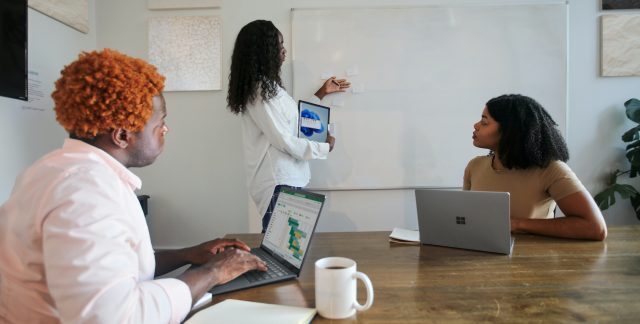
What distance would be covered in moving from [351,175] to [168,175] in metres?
1.41

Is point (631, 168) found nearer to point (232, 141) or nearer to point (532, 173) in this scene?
point (532, 173)

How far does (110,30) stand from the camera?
2.95 metres

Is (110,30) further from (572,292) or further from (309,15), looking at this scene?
(572,292)

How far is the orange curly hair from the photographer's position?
0.80 m

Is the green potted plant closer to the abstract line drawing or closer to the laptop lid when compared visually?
the abstract line drawing

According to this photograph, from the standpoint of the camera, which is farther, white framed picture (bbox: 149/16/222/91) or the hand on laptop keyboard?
white framed picture (bbox: 149/16/222/91)

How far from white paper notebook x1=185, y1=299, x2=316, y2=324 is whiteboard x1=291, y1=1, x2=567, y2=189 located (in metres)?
2.11

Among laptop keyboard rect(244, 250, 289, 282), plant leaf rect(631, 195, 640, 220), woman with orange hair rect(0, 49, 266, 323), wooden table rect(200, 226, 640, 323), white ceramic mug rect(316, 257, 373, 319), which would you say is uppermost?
woman with orange hair rect(0, 49, 266, 323)

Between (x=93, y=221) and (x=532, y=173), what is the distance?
1.65m

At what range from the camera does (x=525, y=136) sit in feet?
5.47

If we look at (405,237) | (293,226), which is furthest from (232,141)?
(293,226)

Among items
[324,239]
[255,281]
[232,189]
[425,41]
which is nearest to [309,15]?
[425,41]

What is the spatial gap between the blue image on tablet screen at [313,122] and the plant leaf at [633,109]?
216 cm

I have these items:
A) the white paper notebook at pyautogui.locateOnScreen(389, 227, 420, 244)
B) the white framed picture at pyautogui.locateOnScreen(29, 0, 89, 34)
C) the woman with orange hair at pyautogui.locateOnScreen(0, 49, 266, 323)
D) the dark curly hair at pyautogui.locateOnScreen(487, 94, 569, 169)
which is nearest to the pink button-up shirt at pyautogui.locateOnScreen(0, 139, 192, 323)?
the woman with orange hair at pyautogui.locateOnScreen(0, 49, 266, 323)
